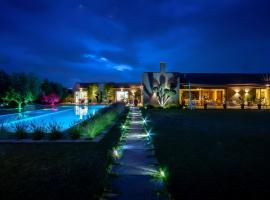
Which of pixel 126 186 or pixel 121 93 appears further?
Result: pixel 121 93

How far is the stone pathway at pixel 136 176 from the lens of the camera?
3.95 meters

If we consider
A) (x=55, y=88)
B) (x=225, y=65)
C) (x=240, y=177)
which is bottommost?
(x=240, y=177)

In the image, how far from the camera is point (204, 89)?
3016 cm

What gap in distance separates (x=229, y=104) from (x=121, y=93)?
17.1m

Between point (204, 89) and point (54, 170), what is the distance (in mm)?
26777

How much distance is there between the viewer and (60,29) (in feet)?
123

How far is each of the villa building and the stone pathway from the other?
20439mm

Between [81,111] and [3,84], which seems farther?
[3,84]

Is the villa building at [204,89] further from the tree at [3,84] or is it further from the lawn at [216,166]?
the lawn at [216,166]

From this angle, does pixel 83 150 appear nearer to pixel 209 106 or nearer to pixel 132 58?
pixel 209 106

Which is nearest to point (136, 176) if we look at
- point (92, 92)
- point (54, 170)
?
point (54, 170)

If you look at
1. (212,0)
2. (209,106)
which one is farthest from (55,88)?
(212,0)

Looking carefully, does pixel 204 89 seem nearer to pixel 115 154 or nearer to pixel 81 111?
pixel 81 111

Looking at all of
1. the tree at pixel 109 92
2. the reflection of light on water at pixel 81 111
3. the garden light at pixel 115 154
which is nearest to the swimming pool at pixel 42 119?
the reflection of light on water at pixel 81 111
